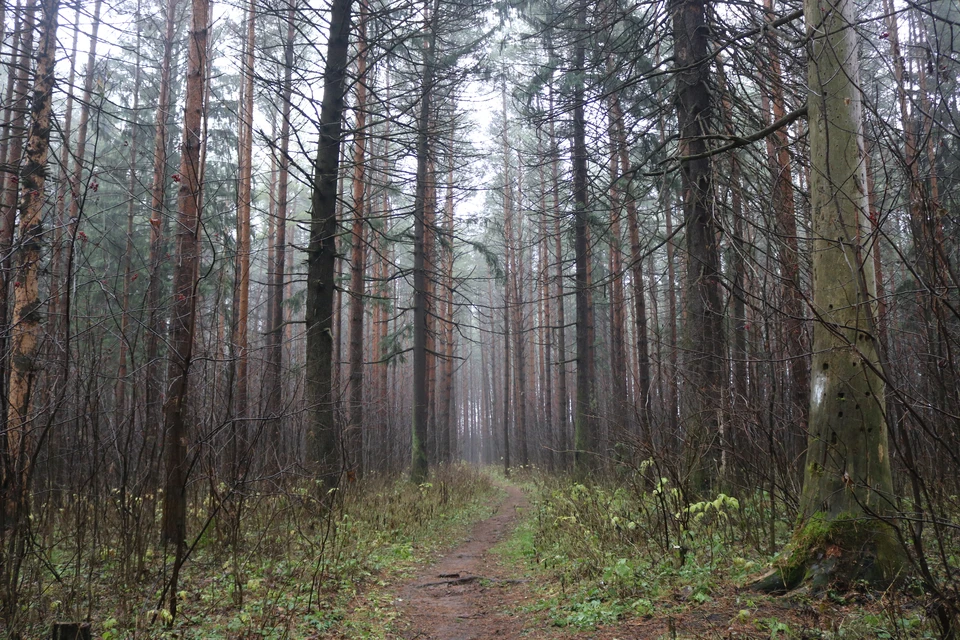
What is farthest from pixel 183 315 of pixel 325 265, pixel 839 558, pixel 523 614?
pixel 839 558

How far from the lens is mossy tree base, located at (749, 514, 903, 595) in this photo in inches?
139

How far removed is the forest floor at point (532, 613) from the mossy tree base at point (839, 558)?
5.5 inches

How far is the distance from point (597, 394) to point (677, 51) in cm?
963

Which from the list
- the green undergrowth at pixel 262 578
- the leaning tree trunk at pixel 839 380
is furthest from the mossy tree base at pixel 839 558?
the green undergrowth at pixel 262 578

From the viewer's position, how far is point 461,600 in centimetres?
552

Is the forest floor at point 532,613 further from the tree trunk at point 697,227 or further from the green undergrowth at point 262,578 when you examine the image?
the tree trunk at point 697,227

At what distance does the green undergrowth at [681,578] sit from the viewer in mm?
3199

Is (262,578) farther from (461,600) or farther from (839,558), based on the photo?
(839,558)

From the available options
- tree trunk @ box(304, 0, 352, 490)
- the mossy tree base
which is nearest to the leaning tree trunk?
the mossy tree base

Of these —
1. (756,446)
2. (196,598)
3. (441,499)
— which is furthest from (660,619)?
(441,499)

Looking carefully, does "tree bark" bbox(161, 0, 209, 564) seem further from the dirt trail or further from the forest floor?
the dirt trail

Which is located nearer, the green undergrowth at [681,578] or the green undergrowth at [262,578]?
the green undergrowth at [681,578]

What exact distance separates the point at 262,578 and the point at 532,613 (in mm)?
2330

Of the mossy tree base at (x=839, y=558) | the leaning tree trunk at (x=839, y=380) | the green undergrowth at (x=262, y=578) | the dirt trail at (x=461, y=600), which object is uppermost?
the leaning tree trunk at (x=839, y=380)
